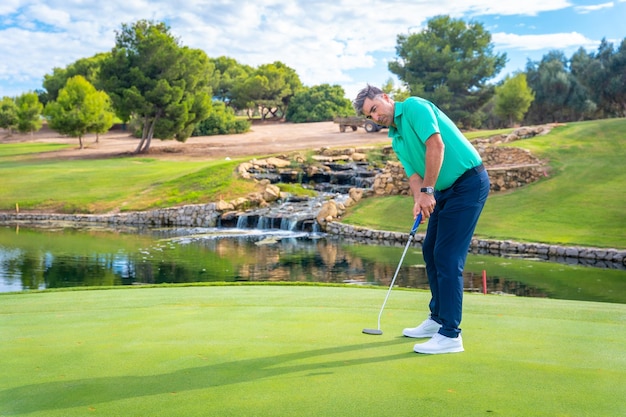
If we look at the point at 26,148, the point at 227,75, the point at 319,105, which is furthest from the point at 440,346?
the point at 227,75

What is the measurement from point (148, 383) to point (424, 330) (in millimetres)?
2212

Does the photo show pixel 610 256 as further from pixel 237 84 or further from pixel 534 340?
pixel 237 84

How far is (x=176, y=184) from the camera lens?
32.8 metres

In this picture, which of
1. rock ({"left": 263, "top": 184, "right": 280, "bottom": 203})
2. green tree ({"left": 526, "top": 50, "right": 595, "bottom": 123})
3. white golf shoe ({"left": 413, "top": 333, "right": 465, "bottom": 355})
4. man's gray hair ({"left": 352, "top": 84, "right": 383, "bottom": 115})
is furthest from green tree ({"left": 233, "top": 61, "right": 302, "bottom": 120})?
white golf shoe ({"left": 413, "top": 333, "right": 465, "bottom": 355})

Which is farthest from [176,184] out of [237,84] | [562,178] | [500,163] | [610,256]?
[237,84]

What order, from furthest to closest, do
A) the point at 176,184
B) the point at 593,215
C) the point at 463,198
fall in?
the point at 176,184 → the point at 593,215 → the point at 463,198

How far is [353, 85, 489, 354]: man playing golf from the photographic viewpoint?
4.62 meters

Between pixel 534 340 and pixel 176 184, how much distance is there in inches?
1149

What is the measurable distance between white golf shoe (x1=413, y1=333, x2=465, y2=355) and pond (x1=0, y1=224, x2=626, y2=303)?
31.1 ft

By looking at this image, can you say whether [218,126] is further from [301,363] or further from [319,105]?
[301,363]

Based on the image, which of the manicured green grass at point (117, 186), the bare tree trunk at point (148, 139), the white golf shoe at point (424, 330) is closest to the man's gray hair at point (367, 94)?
the white golf shoe at point (424, 330)

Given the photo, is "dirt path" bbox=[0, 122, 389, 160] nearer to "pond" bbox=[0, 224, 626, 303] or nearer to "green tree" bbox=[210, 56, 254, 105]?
"pond" bbox=[0, 224, 626, 303]

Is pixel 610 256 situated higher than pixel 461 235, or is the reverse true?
pixel 461 235

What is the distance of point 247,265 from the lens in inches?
718
